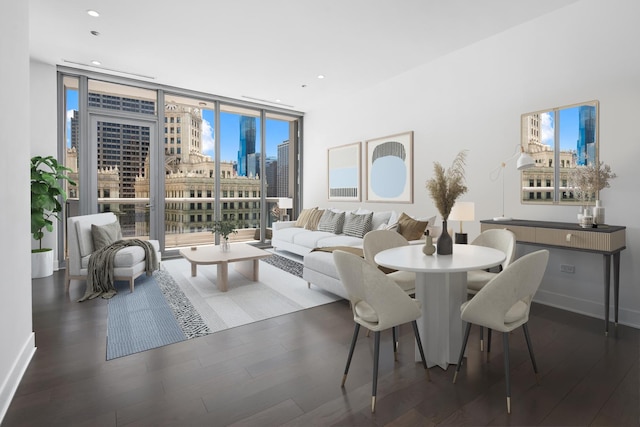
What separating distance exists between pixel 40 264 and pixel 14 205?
3131mm

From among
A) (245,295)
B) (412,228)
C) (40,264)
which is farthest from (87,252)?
(412,228)

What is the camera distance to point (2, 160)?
79.4 inches

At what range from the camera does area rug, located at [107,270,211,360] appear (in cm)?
273

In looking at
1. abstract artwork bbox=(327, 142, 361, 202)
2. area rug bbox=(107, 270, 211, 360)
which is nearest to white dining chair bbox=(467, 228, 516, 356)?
area rug bbox=(107, 270, 211, 360)

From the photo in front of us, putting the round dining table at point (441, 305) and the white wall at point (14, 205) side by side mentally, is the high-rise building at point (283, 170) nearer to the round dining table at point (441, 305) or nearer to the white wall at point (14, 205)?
the white wall at point (14, 205)

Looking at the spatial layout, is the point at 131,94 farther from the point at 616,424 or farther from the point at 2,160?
the point at 616,424

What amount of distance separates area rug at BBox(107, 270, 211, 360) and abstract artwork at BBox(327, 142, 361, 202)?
3545 mm

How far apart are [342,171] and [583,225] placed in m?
4.18

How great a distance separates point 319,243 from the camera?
5.33 meters

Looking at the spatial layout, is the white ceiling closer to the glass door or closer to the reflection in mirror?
the glass door

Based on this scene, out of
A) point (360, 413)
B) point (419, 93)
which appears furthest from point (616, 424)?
point (419, 93)

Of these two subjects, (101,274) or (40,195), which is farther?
(40,195)

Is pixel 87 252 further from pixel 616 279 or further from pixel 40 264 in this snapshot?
pixel 616 279

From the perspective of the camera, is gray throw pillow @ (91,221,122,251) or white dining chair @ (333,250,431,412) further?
gray throw pillow @ (91,221,122,251)
